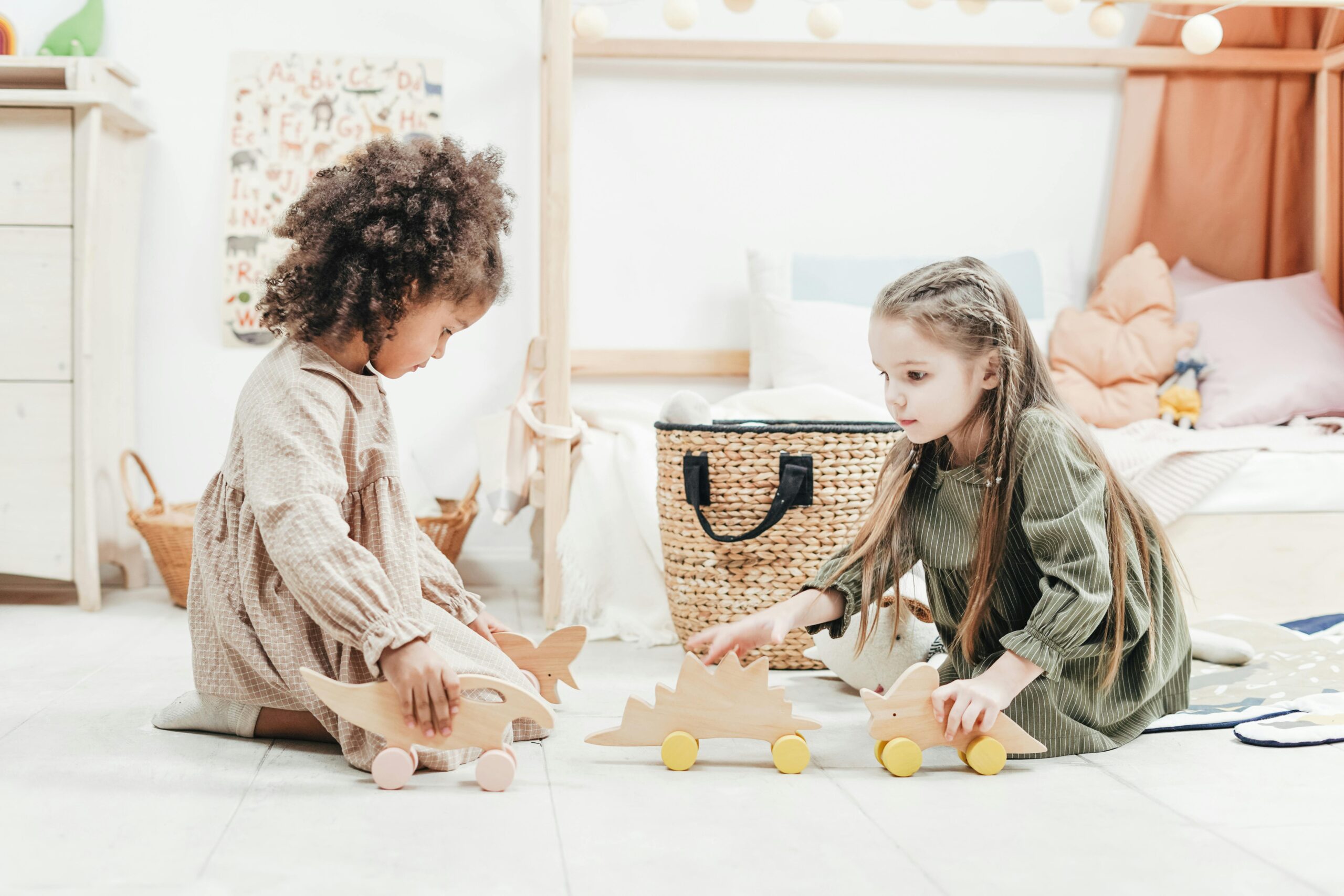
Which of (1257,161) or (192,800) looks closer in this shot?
(192,800)

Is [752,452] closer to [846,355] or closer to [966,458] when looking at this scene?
[966,458]

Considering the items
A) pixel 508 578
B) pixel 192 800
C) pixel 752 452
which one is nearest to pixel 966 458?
pixel 752 452

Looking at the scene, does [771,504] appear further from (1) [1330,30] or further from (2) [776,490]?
(1) [1330,30]

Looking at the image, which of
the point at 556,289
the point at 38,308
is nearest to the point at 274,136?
the point at 38,308

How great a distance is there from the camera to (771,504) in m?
1.59

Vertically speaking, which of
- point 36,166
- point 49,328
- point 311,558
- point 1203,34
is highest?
point 1203,34

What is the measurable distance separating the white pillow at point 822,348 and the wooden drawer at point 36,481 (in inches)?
51.3

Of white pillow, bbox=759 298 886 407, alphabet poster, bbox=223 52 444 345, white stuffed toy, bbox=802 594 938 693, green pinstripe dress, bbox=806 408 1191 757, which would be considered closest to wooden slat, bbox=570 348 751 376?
white pillow, bbox=759 298 886 407

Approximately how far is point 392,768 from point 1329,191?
227 cm

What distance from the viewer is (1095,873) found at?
0.85 m

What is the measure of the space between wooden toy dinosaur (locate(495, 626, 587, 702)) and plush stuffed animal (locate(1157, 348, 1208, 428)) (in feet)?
4.64

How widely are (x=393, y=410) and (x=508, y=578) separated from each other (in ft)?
1.41

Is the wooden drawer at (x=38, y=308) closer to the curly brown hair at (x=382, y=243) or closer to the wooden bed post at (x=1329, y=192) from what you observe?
the curly brown hair at (x=382, y=243)

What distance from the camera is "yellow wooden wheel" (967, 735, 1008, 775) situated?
1088mm
